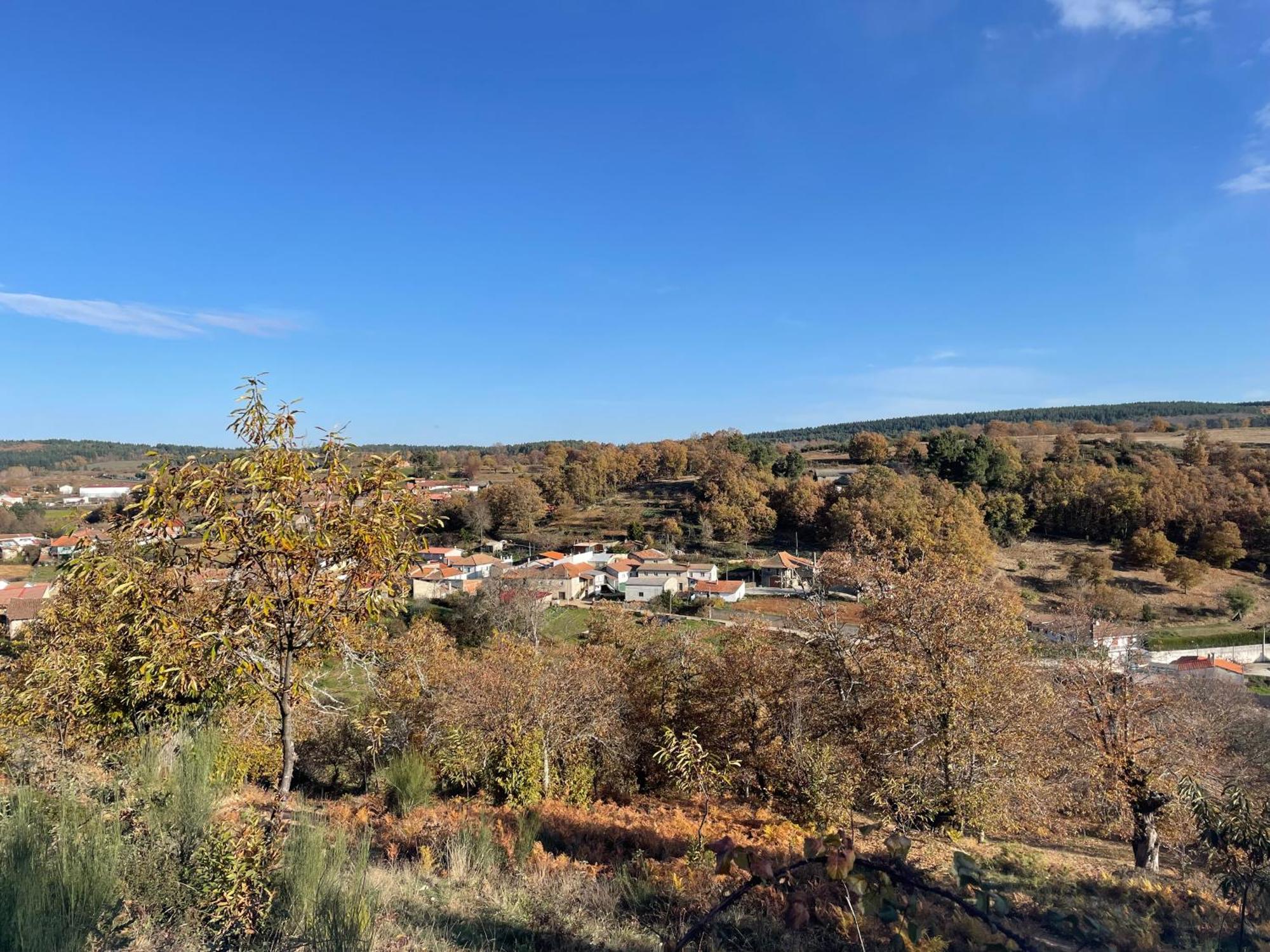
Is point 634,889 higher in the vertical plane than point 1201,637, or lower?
higher

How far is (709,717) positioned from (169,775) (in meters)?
12.1

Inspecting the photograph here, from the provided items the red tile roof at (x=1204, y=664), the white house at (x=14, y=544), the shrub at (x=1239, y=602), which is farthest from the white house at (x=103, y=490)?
the shrub at (x=1239, y=602)

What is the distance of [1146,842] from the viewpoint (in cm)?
1230

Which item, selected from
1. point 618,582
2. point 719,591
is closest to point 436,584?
point 618,582

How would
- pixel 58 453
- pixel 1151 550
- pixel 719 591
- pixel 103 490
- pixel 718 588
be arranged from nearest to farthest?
pixel 719 591 < pixel 718 588 < pixel 1151 550 < pixel 103 490 < pixel 58 453

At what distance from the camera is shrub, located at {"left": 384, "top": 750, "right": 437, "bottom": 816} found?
33.0 ft

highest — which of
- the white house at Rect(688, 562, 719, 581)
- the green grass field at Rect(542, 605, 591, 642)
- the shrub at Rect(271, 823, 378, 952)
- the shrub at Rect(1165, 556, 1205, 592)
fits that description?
the shrub at Rect(271, 823, 378, 952)

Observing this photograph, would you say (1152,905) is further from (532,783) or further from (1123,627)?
(1123,627)

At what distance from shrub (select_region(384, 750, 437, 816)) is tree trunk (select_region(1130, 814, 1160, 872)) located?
13.0 metres

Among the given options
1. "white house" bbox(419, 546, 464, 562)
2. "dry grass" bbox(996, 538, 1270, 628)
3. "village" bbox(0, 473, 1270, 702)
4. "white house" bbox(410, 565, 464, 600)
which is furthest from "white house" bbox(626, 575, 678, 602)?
"dry grass" bbox(996, 538, 1270, 628)

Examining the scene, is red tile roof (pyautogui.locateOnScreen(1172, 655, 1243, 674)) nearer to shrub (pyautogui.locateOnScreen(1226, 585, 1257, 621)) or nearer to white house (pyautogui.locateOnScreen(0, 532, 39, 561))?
shrub (pyautogui.locateOnScreen(1226, 585, 1257, 621))

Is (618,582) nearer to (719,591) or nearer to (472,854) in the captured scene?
(719,591)

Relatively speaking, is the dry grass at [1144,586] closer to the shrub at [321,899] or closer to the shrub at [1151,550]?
the shrub at [1151,550]

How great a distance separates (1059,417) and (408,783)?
18753 centimetres
